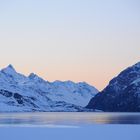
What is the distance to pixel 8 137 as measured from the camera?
4488 centimetres

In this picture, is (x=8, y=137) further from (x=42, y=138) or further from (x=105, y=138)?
(x=105, y=138)

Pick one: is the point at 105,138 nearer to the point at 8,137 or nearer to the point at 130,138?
the point at 130,138

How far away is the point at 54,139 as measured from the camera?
140ft

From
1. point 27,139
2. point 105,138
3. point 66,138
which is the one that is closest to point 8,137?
point 27,139

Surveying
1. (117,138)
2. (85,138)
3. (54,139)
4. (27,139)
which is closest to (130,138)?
(117,138)

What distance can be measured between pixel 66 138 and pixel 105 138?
13.9 ft

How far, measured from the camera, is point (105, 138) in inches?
1704

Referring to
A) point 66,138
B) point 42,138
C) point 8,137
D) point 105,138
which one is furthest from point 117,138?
point 8,137

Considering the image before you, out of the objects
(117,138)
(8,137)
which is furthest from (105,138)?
(8,137)

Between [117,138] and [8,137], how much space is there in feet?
39.9

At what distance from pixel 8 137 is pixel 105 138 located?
35.7ft

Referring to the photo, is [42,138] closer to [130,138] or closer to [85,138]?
[85,138]

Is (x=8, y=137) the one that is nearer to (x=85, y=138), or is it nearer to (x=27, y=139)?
(x=27, y=139)

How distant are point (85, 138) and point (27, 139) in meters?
6.30
